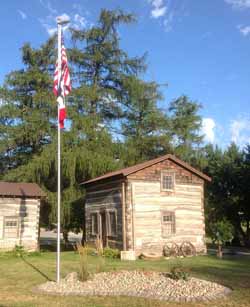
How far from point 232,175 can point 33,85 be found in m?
17.3

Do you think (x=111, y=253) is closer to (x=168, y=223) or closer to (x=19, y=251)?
(x=168, y=223)

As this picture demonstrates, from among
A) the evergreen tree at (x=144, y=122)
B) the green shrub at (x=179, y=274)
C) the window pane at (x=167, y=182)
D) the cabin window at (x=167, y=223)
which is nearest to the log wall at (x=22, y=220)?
the cabin window at (x=167, y=223)

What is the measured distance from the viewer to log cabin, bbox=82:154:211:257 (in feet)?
71.9

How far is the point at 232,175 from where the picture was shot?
3250 centimetres

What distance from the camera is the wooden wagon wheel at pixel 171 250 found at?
2194 cm

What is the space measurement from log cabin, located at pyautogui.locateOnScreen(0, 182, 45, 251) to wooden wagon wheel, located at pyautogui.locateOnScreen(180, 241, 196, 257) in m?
8.86

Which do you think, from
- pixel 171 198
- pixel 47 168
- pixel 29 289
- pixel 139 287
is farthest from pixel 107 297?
pixel 47 168

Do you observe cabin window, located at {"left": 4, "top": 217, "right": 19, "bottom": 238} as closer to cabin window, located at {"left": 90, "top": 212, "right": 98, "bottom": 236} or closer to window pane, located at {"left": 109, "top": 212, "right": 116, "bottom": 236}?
cabin window, located at {"left": 90, "top": 212, "right": 98, "bottom": 236}

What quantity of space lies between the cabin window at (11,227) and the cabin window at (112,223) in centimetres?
563

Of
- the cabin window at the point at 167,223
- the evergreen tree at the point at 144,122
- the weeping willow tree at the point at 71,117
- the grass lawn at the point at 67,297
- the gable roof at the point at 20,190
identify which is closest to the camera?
the grass lawn at the point at 67,297

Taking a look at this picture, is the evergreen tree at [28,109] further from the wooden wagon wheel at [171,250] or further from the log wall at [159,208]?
the wooden wagon wheel at [171,250]

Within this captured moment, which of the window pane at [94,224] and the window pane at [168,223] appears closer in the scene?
the window pane at [168,223]

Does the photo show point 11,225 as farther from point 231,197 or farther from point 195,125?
point 195,125

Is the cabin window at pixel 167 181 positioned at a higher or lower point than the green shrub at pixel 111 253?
higher
